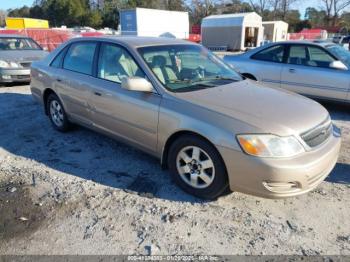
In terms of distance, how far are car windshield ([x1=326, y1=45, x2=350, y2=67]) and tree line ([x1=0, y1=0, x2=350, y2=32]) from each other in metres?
61.7

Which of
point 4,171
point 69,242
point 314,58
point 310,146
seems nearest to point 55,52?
point 4,171

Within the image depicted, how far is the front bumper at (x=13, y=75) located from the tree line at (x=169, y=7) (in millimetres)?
57492

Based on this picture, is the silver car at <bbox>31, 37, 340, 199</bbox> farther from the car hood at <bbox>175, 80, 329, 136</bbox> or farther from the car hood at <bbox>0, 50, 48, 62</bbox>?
the car hood at <bbox>0, 50, 48, 62</bbox>

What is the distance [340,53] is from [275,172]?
5.00 metres

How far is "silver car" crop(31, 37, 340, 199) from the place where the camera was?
288 cm

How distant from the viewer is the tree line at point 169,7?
63531 mm

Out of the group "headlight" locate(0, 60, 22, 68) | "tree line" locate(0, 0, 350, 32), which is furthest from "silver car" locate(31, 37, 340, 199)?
"tree line" locate(0, 0, 350, 32)

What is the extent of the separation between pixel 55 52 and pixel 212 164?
3.54m

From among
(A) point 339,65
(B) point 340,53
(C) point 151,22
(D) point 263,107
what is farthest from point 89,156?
(C) point 151,22

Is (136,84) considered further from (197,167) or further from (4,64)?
(4,64)

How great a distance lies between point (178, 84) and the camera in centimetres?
365

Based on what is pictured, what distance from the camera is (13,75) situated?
361 inches

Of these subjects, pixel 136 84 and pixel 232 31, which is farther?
pixel 232 31

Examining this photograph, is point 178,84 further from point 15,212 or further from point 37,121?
point 37,121
